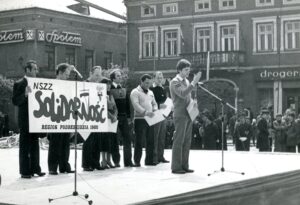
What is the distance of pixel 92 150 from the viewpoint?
340 inches

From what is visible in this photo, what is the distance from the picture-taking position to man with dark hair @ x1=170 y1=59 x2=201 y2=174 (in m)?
7.95

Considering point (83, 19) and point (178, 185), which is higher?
point (83, 19)

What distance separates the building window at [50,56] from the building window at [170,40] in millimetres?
7826

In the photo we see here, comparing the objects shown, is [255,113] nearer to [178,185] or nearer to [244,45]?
[244,45]

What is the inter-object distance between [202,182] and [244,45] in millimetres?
25933

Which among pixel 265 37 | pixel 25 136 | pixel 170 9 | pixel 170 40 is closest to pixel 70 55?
pixel 170 40

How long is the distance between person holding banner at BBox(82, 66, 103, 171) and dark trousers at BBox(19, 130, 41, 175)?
863 mm

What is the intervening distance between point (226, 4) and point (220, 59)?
323 cm

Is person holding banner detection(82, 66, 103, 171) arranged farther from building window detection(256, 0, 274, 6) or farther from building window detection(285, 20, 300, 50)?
building window detection(256, 0, 274, 6)

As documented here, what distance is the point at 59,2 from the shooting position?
131 ft

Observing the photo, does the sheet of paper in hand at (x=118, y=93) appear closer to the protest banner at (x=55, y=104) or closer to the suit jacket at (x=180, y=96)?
the suit jacket at (x=180, y=96)

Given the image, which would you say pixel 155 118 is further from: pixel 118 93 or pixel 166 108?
pixel 118 93

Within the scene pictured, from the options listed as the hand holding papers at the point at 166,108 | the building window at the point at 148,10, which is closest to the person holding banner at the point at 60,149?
the hand holding papers at the point at 166,108

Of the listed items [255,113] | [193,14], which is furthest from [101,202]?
[193,14]
